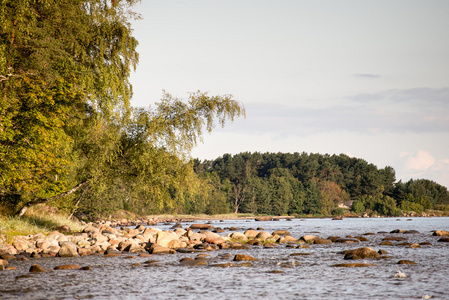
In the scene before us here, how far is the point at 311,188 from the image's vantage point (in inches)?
4870

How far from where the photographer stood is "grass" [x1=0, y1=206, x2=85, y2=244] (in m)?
20.8

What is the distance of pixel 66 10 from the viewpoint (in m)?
21.3

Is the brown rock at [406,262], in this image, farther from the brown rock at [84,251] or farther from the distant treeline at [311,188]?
the distant treeline at [311,188]

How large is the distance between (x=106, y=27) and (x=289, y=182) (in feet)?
349

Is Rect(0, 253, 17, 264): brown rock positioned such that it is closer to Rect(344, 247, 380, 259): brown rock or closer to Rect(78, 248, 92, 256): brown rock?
Rect(78, 248, 92, 256): brown rock

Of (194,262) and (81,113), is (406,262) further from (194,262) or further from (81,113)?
(81,113)

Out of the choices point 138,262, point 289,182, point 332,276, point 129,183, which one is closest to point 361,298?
point 332,276

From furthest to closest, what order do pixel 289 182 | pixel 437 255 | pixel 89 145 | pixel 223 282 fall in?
pixel 289 182, pixel 89 145, pixel 437 255, pixel 223 282

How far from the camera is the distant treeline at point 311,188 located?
113250 millimetres

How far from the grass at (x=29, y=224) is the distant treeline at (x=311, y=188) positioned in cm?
7681

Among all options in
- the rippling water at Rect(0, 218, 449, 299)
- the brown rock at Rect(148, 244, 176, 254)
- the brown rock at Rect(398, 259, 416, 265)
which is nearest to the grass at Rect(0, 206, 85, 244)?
the rippling water at Rect(0, 218, 449, 299)

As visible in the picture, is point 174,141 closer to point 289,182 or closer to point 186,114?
point 186,114

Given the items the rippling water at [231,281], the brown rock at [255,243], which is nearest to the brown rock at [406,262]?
the rippling water at [231,281]

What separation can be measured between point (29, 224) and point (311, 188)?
105316 millimetres
